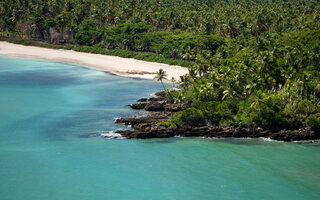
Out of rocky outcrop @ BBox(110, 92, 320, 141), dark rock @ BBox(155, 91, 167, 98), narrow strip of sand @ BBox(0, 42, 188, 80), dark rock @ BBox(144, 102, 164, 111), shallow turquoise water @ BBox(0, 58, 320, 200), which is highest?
narrow strip of sand @ BBox(0, 42, 188, 80)

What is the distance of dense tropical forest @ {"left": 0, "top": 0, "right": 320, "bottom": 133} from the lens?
2997 inches

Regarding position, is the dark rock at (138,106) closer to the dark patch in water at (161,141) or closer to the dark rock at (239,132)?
the dark patch in water at (161,141)

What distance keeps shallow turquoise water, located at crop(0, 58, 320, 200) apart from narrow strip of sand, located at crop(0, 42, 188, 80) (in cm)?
4187

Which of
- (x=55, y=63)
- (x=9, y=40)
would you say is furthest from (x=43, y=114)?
(x=9, y=40)

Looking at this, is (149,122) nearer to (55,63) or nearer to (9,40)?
(55,63)

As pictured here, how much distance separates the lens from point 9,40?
566 feet

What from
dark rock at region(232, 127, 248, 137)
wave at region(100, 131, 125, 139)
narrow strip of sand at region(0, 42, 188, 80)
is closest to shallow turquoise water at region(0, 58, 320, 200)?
wave at region(100, 131, 125, 139)

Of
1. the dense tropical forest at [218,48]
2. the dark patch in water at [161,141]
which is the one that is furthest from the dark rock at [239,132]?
the dark patch in water at [161,141]

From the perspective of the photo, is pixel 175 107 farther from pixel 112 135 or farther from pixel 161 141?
pixel 112 135

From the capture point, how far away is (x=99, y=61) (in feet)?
484

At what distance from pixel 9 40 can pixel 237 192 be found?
149154mm

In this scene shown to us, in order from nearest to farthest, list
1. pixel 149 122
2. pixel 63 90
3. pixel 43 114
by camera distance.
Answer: pixel 149 122, pixel 43 114, pixel 63 90

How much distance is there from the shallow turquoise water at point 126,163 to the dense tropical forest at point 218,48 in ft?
24.2

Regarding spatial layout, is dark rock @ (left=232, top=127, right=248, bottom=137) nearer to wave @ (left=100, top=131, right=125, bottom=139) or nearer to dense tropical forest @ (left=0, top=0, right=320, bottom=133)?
dense tropical forest @ (left=0, top=0, right=320, bottom=133)
